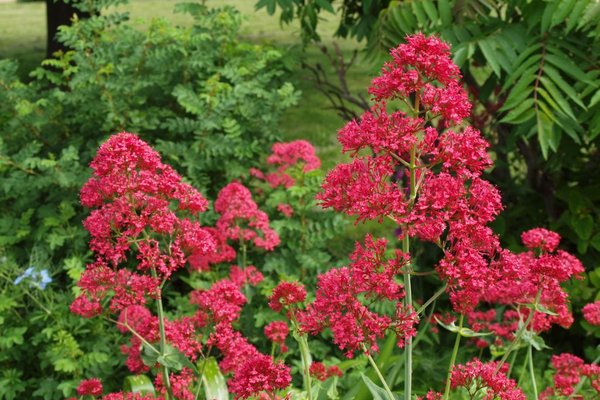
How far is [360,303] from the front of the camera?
7.57 ft

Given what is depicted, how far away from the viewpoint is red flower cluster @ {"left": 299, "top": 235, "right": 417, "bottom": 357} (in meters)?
2.25

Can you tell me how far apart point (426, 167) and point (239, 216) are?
2.57 meters

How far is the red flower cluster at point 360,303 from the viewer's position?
2.25 m

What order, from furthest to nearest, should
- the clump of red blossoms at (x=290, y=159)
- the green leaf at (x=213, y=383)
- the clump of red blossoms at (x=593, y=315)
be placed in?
the clump of red blossoms at (x=290, y=159)
the green leaf at (x=213, y=383)
the clump of red blossoms at (x=593, y=315)

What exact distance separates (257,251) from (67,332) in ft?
4.61

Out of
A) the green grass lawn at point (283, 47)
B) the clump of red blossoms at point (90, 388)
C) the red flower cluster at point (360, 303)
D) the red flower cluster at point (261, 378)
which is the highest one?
the red flower cluster at point (360, 303)

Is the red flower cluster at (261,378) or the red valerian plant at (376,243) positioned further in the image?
the red flower cluster at (261,378)

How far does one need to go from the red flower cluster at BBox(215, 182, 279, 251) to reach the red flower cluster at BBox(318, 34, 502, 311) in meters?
2.47

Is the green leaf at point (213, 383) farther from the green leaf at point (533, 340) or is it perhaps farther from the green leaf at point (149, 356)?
the green leaf at point (533, 340)

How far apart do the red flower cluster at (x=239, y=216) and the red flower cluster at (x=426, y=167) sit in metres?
2.47

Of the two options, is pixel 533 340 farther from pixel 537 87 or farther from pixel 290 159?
pixel 290 159

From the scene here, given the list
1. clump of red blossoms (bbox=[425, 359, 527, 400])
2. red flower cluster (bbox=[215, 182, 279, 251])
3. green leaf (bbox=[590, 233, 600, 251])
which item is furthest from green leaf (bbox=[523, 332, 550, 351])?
green leaf (bbox=[590, 233, 600, 251])

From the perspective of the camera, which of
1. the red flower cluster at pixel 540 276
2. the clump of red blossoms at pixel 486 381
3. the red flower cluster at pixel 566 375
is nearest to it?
the red flower cluster at pixel 540 276

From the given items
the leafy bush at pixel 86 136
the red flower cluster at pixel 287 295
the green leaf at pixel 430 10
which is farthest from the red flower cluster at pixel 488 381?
the green leaf at pixel 430 10
